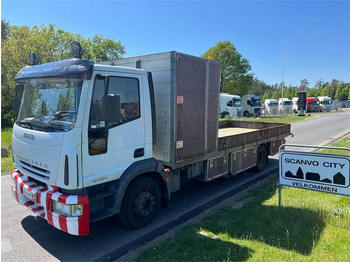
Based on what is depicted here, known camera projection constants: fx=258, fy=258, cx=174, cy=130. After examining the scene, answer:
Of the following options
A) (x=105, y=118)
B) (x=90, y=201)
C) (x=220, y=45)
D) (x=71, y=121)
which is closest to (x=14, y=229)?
(x=90, y=201)

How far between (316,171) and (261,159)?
144 inches

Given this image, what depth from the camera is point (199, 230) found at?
4422 millimetres

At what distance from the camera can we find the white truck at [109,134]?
141 inches

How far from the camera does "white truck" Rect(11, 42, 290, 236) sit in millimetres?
3588

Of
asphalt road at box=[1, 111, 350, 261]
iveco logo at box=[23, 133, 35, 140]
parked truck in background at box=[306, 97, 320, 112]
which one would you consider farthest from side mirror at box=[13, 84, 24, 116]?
parked truck in background at box=[306, 97, 320, 112]

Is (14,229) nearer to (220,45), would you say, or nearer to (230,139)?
(230,139)

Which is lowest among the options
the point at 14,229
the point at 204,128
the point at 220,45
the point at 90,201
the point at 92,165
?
the point at 14,229

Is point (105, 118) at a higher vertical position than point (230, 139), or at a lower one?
higher

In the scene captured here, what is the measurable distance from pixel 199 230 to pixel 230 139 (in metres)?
2.63

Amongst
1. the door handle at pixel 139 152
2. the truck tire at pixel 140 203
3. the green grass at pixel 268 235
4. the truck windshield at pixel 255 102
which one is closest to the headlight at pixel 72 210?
the truck tire at pixel 140 203

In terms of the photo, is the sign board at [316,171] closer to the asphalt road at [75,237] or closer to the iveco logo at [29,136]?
the asphalt road at [75,237]

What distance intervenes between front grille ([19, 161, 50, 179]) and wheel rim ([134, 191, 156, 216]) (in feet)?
4.84

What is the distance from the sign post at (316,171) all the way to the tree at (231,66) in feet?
119

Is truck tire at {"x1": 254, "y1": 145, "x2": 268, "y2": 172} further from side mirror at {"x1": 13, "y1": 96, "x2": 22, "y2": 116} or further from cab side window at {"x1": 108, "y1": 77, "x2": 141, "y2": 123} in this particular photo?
side mirror at {"x1": 13, "y1": 96, "x2": 22, "y2": 116}
